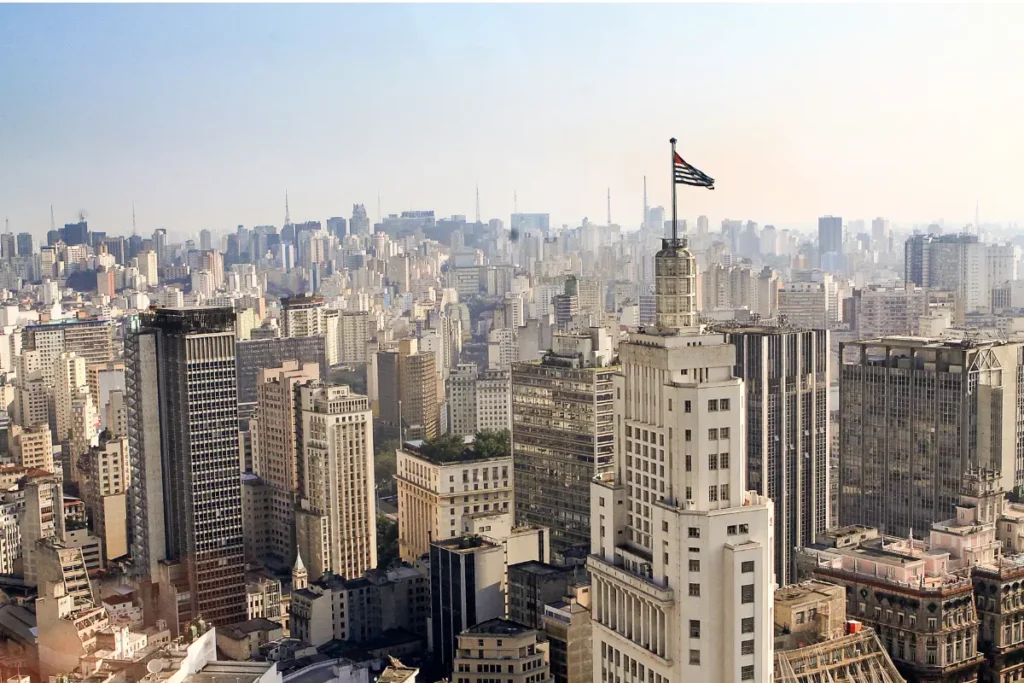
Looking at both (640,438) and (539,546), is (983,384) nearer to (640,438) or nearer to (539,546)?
(539,546)

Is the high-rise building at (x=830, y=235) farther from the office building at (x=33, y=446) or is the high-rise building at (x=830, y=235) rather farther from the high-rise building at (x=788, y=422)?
the office building at (x=33, y=446)

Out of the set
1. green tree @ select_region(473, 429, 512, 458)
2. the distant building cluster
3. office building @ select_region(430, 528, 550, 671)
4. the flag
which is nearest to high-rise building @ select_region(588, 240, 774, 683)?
the distant building cluster

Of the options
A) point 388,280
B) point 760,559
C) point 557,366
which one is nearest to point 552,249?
point 557,366

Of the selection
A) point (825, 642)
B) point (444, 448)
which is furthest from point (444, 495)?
point (825, 642)

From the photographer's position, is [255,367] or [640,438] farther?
[255,367]

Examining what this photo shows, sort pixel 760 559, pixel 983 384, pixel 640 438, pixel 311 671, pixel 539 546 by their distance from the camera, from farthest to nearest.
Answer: pixel 983 384 < pixel 539 546 < pixel 311 671 < pixel 640 438 < pixel 760 559

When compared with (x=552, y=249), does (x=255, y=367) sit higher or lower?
lower
